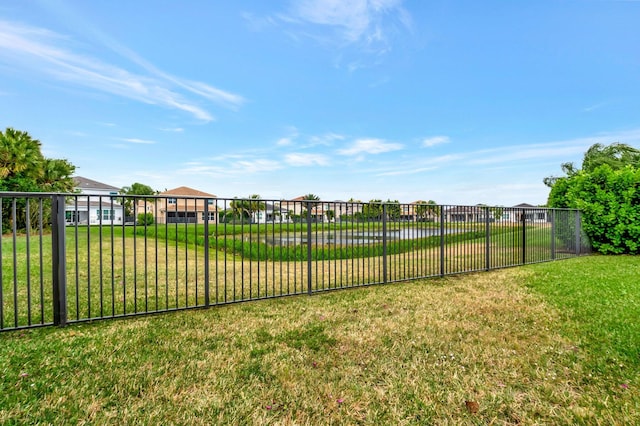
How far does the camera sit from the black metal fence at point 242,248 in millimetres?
3578

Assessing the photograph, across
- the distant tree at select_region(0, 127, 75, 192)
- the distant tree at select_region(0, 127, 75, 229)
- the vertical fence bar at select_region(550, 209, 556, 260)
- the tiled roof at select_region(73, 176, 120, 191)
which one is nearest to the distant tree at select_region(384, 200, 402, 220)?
the vertical fence bar at select_region(550, 209, 556, 260)

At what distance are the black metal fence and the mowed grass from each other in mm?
679

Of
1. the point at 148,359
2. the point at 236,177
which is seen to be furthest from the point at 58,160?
the point at 148,359

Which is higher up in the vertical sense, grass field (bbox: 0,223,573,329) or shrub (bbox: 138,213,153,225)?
shrub (bbox: 138,213,153,225)

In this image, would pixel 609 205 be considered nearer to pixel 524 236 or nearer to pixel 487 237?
pixel 524 236

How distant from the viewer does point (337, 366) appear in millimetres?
2566

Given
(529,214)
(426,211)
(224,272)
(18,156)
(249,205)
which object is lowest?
(224,272)

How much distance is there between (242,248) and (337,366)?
2.81m

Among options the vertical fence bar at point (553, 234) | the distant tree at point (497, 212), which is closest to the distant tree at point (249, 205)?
the distant tree at point (497, 212)

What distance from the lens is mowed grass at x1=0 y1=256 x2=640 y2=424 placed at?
77.0 inches

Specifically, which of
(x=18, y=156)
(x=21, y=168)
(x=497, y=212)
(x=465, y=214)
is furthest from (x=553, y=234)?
(x=18, y=156)

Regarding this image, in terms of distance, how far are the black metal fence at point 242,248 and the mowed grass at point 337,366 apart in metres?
0.68

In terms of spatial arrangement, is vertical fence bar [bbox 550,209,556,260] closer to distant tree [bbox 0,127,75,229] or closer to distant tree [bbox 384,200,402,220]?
distant tree [bbox 384,200,402,220]

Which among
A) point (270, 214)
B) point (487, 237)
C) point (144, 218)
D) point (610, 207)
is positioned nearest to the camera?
point (144, 218)
